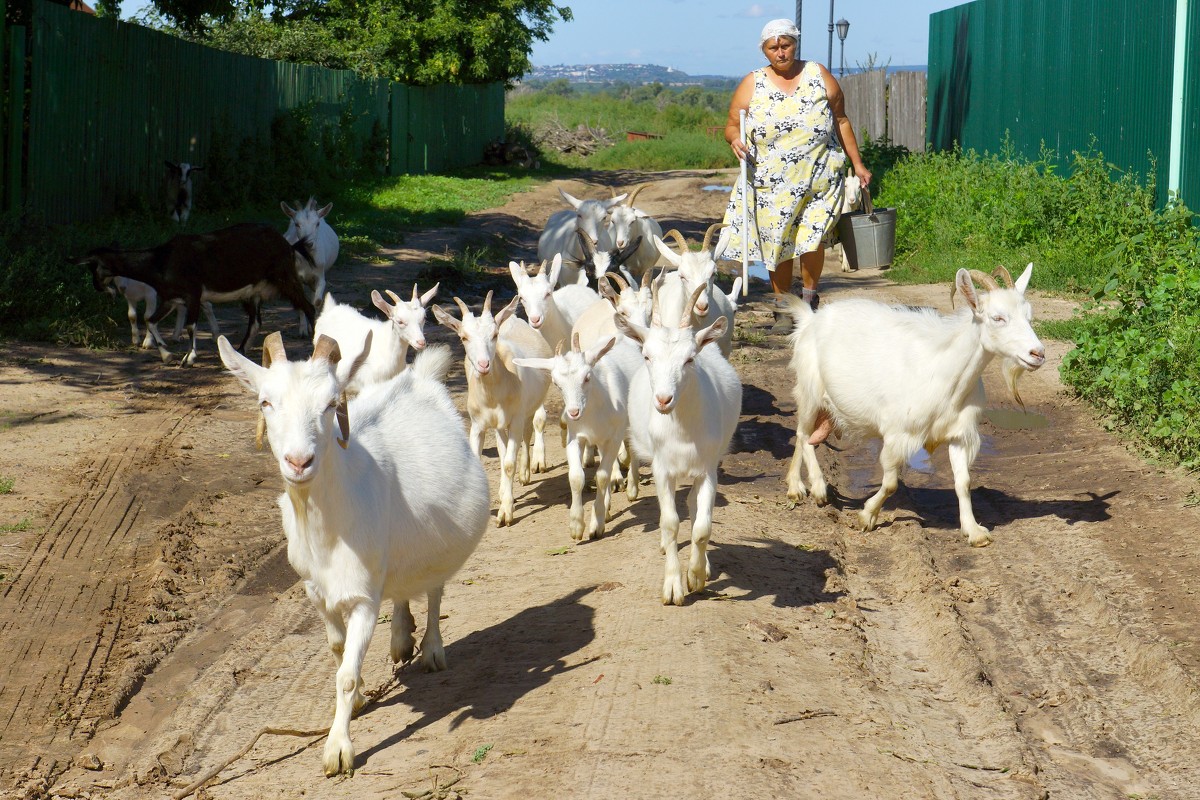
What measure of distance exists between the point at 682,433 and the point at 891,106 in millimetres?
20311

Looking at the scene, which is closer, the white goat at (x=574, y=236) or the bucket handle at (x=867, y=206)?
the bucket handle at (x=867, y=206)

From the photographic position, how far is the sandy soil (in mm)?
4090

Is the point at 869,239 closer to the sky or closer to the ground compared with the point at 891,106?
closer to the ground

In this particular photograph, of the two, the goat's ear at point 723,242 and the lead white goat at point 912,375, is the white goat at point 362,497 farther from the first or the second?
the goat's ear at point 723,242

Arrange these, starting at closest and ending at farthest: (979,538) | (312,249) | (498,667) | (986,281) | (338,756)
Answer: (338,756), (498,667), (979,538), (986,281), (312,249)

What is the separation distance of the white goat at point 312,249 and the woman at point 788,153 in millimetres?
4523

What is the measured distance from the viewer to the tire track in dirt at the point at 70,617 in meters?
4.61

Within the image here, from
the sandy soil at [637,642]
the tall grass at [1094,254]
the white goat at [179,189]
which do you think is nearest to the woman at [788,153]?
the sandy soil at [637,642]

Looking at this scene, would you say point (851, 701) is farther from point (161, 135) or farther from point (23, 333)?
point (161, 135)

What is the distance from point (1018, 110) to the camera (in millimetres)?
17047

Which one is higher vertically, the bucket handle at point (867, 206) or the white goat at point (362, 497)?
the bucket handle at point (867, 206)

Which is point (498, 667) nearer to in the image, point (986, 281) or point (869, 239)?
point (986, 281)

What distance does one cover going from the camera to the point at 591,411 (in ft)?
21.8

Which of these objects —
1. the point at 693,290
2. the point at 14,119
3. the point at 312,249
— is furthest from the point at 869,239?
the point at 14,119
